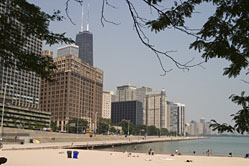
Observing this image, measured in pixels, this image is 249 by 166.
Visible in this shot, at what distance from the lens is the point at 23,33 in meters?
10.5

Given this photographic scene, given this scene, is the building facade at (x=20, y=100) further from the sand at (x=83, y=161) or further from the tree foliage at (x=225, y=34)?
the tree foliage at (x=225, y=34)

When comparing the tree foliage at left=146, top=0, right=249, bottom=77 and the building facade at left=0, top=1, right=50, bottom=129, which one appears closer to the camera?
the tree foliage at left=146, top=0, right=249, bottom=77

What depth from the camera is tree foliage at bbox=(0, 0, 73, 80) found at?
31.4 feet

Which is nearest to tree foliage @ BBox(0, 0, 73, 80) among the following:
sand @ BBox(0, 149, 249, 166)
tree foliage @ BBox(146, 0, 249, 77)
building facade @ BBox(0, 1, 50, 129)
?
tree foliage @ BBox(146, 0, 249, 77)

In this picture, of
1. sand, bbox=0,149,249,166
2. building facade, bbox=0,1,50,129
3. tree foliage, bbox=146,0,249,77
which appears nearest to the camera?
tree foliage, bbox=146,0,249,77

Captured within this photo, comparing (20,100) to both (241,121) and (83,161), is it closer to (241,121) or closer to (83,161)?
(83,161)

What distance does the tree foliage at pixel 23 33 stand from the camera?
31.4 feet

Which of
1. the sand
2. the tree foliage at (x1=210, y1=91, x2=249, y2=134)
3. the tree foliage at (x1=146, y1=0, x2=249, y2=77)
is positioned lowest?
the sand

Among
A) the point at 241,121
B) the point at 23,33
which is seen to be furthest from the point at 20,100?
the point at 241,121

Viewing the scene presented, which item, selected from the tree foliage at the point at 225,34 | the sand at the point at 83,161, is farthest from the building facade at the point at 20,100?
the tree foliage at the point at 225,34

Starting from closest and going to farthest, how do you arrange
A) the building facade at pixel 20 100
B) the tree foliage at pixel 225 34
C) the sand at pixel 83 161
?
the tree foliage at pixel 225 34, the sand at pixel 83 161, the building facade at pixel 20 100

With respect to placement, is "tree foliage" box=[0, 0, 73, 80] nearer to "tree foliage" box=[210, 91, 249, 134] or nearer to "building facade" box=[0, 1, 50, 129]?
"tree foliage" box=[210, 91, 249, 134]

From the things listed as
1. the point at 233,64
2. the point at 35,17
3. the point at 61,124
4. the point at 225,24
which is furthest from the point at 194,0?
the point at 61,124

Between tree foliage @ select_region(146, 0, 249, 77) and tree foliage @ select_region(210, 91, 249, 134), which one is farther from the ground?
tree foliage @ select_region(146, 0, 249, 77)
